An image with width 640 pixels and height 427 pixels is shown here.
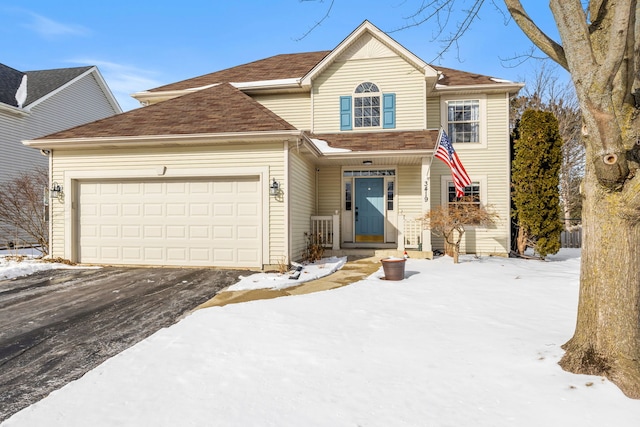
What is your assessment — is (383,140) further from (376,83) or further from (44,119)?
(44,119)

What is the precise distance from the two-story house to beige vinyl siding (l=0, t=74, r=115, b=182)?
269 inches

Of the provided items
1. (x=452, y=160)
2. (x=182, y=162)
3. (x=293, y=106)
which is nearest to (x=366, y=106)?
(x=293, y=106)

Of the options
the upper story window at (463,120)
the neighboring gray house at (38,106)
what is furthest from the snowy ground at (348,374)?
the neighboring gray house at (38,106)

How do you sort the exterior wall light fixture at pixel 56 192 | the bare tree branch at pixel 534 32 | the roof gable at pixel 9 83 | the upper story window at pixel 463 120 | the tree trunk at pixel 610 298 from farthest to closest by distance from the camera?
1. the roof gable at pixel 9 83
2. the upper story window at pixel 463 120
3. the exterior wall light fixture at pixel 56 192
4. the bare tree branch at pixel 534 32
5. the tree trunk at pixel 610 298

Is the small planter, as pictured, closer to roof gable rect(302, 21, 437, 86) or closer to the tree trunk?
the tree trunk

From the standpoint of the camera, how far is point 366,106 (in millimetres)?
10953

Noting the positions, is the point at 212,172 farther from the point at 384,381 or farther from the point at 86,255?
the point at 384,381

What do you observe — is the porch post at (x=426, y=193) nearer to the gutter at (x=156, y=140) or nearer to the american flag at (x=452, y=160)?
the american flag at (x=452, y=160)

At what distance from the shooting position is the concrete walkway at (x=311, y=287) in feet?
17.2

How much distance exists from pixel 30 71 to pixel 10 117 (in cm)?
508

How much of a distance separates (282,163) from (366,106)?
15.3 ft

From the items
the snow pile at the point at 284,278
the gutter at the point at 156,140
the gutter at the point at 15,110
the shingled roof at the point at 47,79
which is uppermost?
the shingled roof at the point at 47,79

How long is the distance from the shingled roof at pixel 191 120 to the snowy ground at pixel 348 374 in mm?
4686

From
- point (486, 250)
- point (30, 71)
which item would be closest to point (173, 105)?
point (486, 250)
